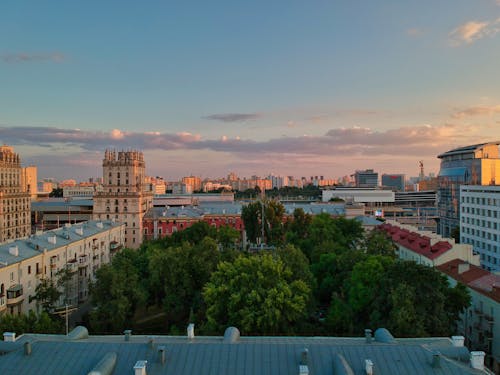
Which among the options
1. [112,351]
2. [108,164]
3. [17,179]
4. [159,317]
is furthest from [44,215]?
[112,351]

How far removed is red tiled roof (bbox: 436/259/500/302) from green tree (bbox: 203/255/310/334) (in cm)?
1740

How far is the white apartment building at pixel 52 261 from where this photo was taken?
40.3 meters

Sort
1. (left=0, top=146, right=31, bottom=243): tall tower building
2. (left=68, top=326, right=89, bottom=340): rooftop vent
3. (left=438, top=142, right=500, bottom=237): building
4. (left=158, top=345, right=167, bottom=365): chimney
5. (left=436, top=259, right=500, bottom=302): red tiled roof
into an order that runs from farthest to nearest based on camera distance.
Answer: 1. (left=0, top=146, right=31, bottom=243): tall tower building
2. (left=438, top=142, right=500, bottom=237): building
3. (left=436, top=259, right=500, bottom=302): red tiled roof
4. (left=68, top=326, right=89, bottom=340): rooftop vent
5. (left=158, top=345, right=167, bottom=365): chimney

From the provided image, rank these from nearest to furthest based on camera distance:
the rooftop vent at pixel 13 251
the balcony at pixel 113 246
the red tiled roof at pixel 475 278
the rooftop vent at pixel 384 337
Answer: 1. the rooftop vent at pixel 384 337
2. the red tiled roof at pixel 475 278
3. the rooftop vent at pixel 13 251
4. the balcony at pixel 113 246

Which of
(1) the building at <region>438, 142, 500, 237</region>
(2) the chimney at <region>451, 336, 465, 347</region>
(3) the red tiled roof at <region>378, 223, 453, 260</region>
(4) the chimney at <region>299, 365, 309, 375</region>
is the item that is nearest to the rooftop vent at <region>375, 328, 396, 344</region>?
(2) the chimney at <region>451, 336, 465, 347</region>

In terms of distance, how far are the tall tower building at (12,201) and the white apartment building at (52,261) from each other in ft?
164

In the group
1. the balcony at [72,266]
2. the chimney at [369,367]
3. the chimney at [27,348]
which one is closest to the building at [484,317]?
the chimney at [369,367]

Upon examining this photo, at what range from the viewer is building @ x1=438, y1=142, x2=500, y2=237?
10338cm

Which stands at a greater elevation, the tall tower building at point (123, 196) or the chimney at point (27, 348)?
the tall tower building at point (123, 196)

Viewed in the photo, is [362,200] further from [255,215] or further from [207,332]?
[207,332]

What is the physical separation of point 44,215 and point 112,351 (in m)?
128

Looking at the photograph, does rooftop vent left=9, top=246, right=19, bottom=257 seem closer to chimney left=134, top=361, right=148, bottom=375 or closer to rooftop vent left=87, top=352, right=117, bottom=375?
rooftop vent left=87, top=352, right=117, bottom=375

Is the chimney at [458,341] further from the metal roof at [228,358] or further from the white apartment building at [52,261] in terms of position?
the white apartment building at [52,261]

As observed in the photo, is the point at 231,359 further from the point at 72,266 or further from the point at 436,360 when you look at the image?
the point at 72,266
